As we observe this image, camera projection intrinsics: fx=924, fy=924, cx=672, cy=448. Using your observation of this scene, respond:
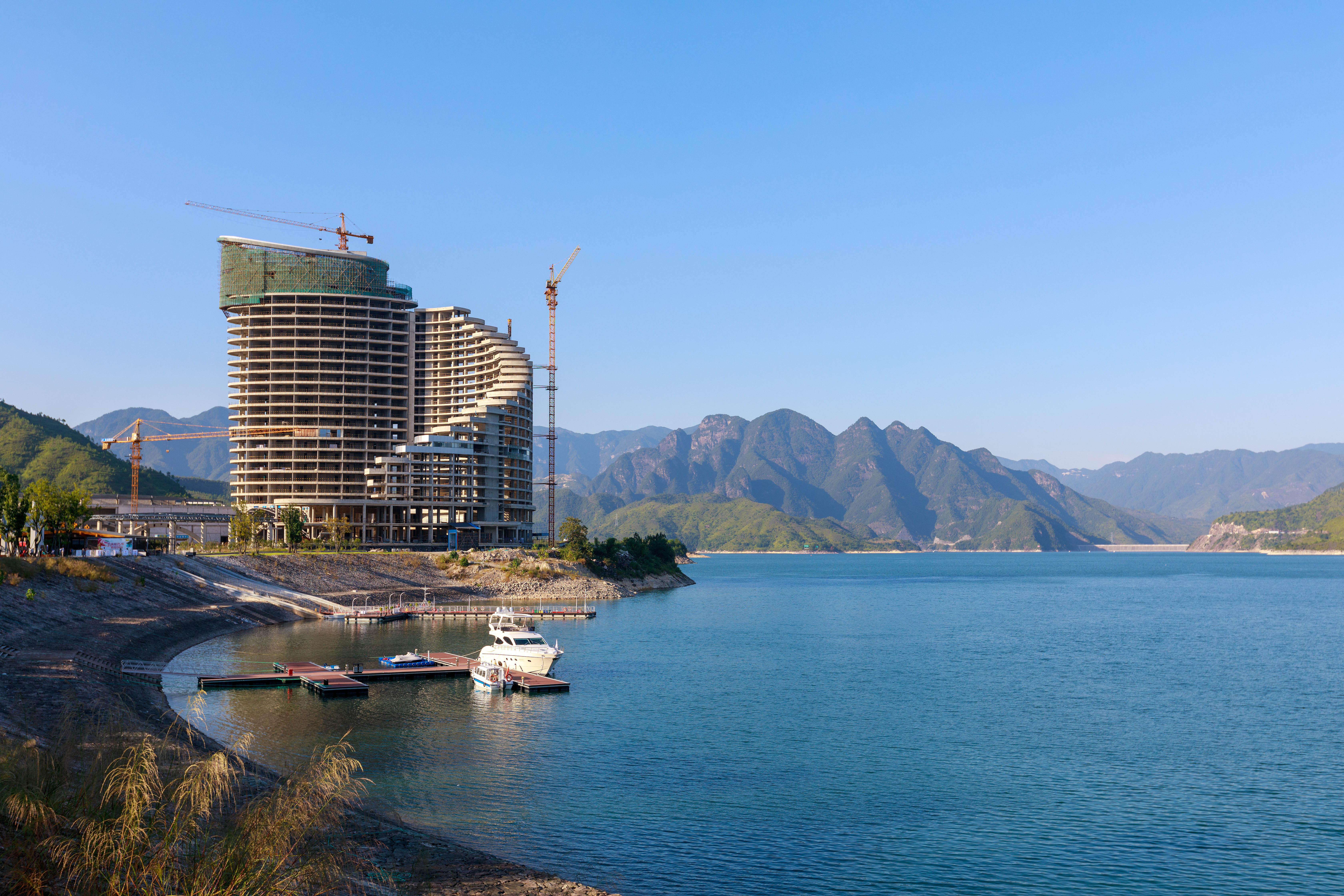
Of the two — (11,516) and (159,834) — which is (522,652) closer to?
(159,834)

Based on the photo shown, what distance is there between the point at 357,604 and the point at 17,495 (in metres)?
49.9

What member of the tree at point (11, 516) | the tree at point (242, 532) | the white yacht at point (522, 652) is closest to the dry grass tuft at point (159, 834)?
the white yacht at point (522, 652)

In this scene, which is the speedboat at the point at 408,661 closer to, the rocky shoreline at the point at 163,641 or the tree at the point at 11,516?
the rocky shoreline at the point at 163,641

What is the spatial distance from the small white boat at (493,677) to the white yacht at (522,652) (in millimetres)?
1858

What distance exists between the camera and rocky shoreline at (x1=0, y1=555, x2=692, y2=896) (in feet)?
117

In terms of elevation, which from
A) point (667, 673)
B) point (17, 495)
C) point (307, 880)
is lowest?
point (667, 673)

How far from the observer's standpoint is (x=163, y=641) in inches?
3861

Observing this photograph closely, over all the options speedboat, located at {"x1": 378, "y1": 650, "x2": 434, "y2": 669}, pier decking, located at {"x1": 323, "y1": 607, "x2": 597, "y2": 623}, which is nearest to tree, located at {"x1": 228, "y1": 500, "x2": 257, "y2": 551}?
pier decking, located at {"x1": 323, "y1": 607, "x2": 597, "y2": 623}

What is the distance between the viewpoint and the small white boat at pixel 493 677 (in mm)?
83875

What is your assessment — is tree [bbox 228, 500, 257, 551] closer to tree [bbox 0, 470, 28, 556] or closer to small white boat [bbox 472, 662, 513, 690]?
tree [bbox 0, 470, 28, 556]

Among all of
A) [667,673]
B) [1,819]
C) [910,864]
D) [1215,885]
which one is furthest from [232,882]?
[667,673]

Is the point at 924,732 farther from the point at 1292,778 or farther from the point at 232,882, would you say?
the point at 232,882

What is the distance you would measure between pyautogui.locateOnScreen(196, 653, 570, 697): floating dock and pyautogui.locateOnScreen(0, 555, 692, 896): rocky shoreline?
8436 mm

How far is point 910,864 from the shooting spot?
3953 centimetres
